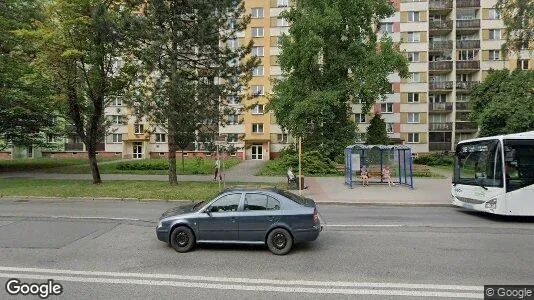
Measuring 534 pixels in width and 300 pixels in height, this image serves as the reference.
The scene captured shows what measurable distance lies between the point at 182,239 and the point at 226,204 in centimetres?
112

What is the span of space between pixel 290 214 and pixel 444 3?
158ft

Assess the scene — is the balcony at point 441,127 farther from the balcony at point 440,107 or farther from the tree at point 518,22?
the tree at point 518,22

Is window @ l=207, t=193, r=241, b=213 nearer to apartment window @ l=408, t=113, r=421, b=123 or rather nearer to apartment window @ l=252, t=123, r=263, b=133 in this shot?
apartment window @ l=252, t=123, r=263, b=133

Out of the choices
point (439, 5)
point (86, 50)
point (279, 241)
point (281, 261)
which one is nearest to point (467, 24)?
point (439, 5)

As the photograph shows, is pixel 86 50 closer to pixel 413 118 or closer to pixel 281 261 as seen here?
pixel 281 261

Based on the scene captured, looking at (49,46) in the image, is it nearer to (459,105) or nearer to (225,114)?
(225,114)

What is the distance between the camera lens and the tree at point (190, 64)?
50.3 ft

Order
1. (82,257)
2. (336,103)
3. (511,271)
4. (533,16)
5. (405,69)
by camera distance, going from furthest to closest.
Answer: (405,69)
(336,103)
(533,16)
(82,257)
(511,271)

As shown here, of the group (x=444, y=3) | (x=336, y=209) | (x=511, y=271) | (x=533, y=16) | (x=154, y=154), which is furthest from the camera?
(x=154, y=154)

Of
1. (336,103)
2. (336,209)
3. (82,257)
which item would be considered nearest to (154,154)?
(336,103)

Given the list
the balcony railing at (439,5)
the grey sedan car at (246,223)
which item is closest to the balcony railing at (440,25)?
the balcony railing at (439,5)

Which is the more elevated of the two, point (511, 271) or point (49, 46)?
point (49, 46)

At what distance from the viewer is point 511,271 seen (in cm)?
585

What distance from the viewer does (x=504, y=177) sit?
10.1 metres
